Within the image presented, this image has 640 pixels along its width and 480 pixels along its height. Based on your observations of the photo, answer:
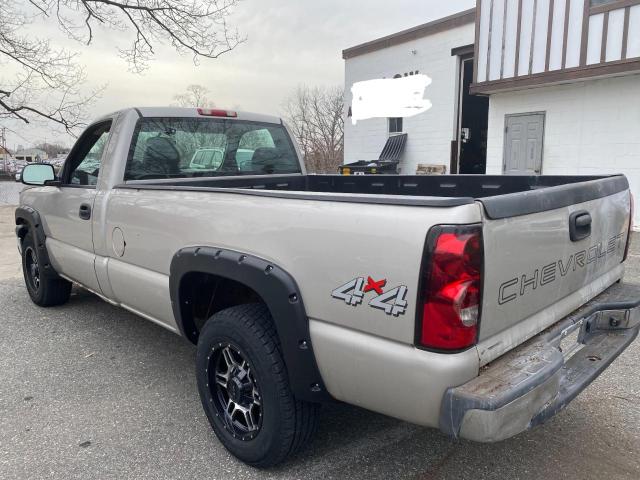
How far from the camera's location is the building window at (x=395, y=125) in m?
15.3

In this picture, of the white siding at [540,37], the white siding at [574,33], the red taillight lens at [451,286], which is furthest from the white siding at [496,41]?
the red taillight lens at [451,286]

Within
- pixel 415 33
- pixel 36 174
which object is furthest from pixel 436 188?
pixel 415 33

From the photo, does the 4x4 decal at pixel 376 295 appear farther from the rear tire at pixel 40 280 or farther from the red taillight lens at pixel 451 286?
the rear tire at pixel 40 280

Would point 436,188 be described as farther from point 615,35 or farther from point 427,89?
point 427,89

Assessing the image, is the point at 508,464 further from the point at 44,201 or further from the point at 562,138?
the point at 562,138

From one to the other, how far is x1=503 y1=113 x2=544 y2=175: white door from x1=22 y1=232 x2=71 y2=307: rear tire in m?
8.76

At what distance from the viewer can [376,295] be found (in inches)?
75.3

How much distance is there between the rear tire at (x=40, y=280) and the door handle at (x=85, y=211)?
3.95 ft


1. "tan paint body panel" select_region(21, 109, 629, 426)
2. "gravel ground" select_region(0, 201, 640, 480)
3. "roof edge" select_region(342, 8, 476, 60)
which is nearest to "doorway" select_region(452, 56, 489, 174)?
"roof edge" select_region(342, 8, 476, 60)

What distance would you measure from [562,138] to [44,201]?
373 inches

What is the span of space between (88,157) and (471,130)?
46.3 feet

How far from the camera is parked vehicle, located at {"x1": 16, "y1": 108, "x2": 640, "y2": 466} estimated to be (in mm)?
1820

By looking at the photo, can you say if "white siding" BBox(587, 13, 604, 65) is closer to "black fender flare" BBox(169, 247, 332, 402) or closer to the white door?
the white door

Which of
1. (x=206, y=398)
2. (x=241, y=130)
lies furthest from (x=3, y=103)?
(x=206, y=398)
